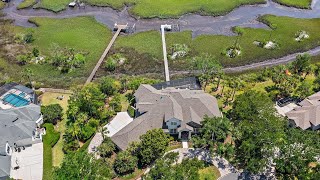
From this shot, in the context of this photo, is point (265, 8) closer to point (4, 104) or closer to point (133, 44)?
point (133, 44)

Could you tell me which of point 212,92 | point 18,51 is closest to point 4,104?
point 18,51

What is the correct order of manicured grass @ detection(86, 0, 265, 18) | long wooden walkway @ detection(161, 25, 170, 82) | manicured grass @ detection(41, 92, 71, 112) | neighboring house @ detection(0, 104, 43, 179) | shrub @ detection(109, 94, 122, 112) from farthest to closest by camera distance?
manicured grass @ detection(86, 0, 265, 18)
long wooden walkway @ detection(161, 25, 170, 82)
manicured grass @ detection(41, 92, 71, 112)
shrub @ detection(109, 94, 122, 112)
neighboring house @ detection(0, 104, 43, 179)

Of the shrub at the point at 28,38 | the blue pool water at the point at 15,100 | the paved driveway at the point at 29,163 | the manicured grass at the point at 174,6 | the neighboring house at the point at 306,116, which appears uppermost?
the manicured grass at the point at 174,6

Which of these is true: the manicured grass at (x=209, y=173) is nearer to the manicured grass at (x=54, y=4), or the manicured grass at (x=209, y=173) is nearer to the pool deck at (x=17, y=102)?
the pool deck at (x=17, y=102)

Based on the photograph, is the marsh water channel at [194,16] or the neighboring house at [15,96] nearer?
the neighboring house at [15,96]

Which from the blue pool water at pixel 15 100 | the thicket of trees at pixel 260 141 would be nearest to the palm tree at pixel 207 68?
the thicket of trees at pixel 260 141

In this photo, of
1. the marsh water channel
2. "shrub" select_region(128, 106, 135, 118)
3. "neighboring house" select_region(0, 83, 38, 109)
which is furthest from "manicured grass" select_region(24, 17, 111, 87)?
"shrub" select_region(128, 106, 135, 118)

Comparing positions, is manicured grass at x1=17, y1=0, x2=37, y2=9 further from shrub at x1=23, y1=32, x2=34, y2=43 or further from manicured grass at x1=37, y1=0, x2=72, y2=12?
shrub at x1=23, y1=32, x2=34, y2=43
